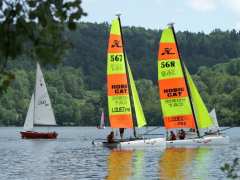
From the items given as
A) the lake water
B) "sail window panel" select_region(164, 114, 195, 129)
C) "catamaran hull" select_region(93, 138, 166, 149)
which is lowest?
the lake water

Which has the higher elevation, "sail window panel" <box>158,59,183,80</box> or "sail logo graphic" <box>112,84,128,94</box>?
"sail window panel" <box>158,59,183,80</box>

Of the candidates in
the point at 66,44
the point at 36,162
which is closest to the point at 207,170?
the point at 36,162

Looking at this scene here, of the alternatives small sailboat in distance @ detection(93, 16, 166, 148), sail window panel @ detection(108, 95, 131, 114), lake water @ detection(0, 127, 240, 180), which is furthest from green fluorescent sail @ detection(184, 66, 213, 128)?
sail window panel @ detection(108, 95, 131, 114)

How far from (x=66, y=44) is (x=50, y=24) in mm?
345

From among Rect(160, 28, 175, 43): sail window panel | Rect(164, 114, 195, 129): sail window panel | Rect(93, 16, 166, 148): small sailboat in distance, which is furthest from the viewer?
Rect(164, 114, 195, 129): sail window panel

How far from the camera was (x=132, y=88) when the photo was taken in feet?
185

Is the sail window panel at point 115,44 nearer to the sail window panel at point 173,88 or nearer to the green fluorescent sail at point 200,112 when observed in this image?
the sail window panel at point 173,88

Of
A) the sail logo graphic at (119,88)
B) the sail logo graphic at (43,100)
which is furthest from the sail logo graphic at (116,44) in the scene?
the sail logo graphic at (43,100)

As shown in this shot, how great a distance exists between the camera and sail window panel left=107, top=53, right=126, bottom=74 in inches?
2180

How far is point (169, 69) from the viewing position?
Result: 56938mm

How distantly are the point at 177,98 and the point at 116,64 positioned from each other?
5941mm

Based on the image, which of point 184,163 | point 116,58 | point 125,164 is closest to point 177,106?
point 116,58

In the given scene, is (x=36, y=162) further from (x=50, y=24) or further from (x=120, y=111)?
(x=50, y=24)

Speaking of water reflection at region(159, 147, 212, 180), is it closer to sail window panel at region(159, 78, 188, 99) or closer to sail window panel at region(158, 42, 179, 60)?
sail window panel at region(159, 78, 188, 99)
